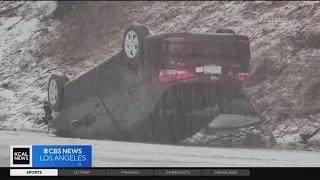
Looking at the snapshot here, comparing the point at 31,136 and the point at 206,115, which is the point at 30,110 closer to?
the point at 31,136

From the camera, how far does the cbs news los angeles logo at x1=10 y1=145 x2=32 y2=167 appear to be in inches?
240

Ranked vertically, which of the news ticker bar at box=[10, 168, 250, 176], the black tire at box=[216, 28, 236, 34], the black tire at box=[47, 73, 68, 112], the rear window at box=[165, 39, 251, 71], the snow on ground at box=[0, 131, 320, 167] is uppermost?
the black tire at box=[216, 28, 236, 34]

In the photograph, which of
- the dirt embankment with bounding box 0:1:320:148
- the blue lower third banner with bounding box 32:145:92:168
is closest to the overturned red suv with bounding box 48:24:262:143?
the dirt embankment with bounding box 0:1:320:148

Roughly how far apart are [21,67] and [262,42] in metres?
2.88

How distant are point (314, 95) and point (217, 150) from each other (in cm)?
136

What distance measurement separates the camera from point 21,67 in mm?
7164

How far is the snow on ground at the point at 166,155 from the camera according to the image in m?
6.20

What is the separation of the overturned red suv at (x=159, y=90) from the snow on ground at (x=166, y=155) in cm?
30

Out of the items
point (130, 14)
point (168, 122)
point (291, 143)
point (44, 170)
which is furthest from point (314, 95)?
point (44, 170)

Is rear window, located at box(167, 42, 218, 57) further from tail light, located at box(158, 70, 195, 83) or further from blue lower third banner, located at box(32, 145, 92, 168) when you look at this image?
blue lower third banner, located at box(32, 145, 92, 168)

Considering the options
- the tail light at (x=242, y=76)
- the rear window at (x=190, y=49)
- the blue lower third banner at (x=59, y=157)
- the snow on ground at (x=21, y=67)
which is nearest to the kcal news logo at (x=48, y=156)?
the blue lower third banner at (x=59, y=157)

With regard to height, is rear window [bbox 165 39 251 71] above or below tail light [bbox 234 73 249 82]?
above

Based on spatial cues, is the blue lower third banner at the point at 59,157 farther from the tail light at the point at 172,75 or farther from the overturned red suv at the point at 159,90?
the tail light at the point at 172,75

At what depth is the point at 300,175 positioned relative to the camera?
620cm
